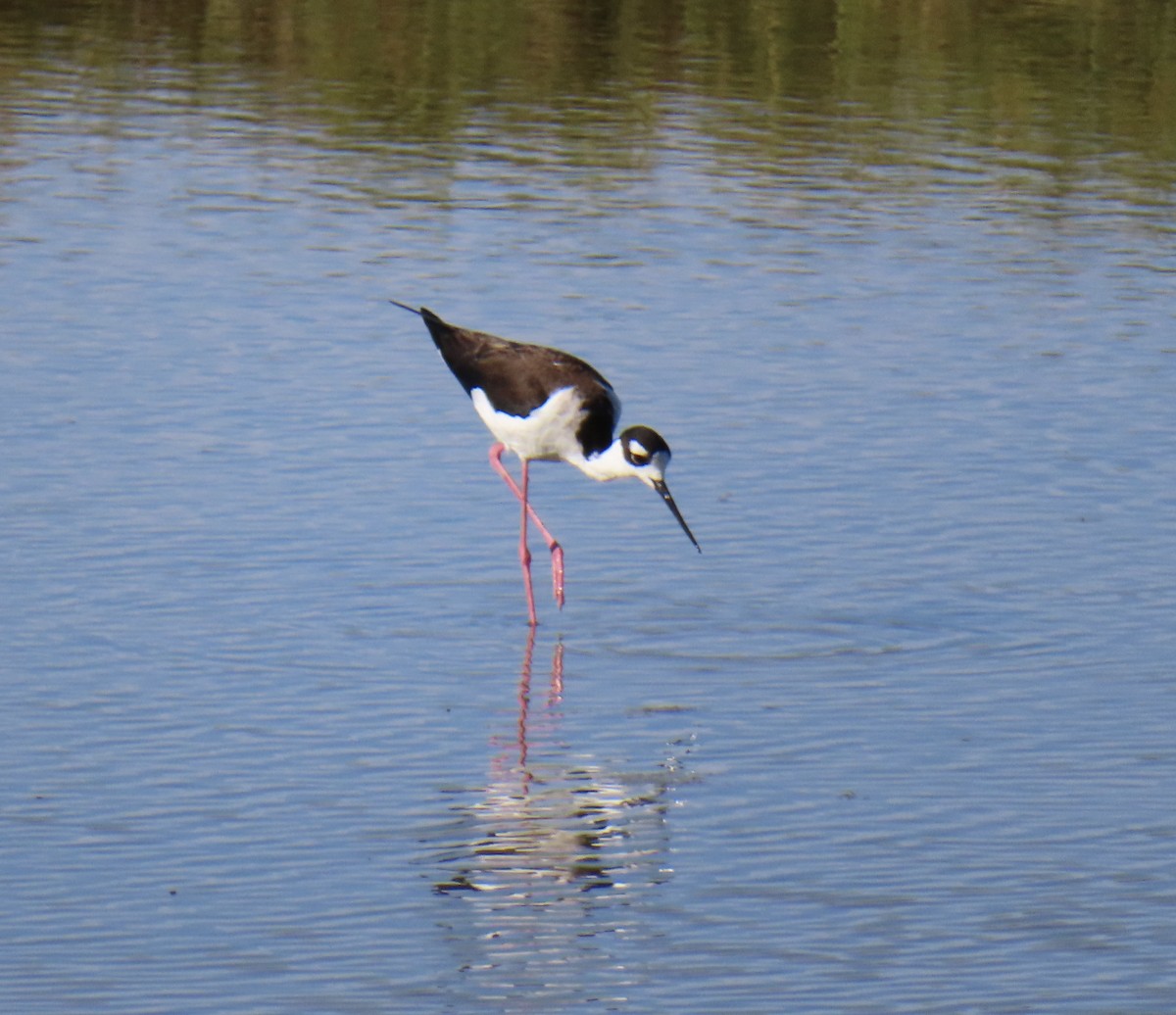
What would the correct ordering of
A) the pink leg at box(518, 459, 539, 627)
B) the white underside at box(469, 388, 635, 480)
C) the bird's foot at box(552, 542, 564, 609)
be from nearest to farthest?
the pink leg at box(518, 459, 539, 627)
the bird's foot at box(552, 542, 564, 609)
the white underside at box(469, 388, 635, 480)

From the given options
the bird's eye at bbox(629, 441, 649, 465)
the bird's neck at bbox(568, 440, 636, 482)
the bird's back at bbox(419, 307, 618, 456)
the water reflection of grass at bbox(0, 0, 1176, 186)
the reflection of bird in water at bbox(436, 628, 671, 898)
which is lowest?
the reflection of bird in water at bbox(436, 628, 671, 898)

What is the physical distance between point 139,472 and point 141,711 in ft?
10.5

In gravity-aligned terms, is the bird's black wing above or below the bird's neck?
above

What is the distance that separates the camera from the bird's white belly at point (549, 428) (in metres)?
10.4

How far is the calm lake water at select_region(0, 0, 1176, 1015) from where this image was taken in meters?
6.52

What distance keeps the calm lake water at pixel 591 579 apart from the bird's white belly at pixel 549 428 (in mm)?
431

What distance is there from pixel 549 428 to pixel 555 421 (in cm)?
4

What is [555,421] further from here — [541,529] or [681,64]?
[681,64]

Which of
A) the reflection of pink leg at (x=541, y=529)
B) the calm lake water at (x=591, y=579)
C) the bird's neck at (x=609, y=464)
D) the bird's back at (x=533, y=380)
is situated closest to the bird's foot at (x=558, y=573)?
the reflection of pink leg at (x=541, y=529)

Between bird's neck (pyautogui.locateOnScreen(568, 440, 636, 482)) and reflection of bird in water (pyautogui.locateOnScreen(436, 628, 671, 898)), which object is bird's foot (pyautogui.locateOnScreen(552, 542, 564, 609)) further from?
reflection of bird in water (pyautogui.locateOnScreen(436, 628, 671, 898))

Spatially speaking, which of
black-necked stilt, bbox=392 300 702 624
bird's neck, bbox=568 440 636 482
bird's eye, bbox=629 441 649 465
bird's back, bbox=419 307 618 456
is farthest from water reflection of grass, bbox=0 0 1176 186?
bird's eye, bbox=629 441 649 465

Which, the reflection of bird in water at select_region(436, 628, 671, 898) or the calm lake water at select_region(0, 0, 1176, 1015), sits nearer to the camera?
the calm lake water at select_region(0, 0, 1176, 1015)

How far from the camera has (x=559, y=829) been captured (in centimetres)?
725

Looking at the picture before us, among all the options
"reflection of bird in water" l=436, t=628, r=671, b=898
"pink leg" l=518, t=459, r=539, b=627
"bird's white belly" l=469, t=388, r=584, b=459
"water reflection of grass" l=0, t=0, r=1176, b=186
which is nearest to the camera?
"reflection of bird in water" l=436, t=628, r=671, b=898
